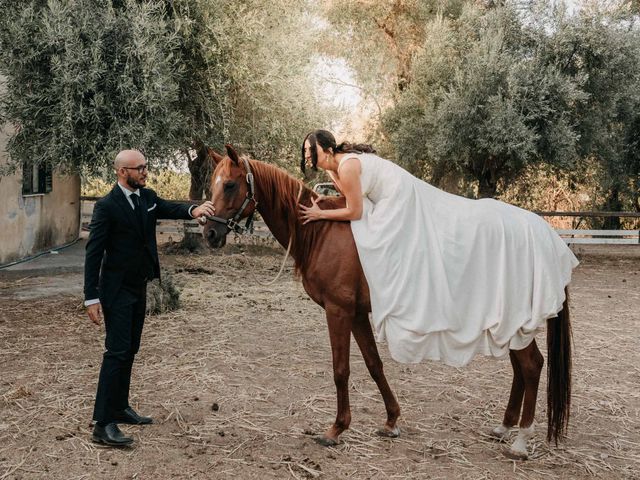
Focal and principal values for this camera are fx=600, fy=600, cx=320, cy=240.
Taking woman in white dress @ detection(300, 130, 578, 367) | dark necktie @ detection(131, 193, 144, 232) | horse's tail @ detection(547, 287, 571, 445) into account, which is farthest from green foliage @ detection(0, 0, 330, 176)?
horse's tail @ detection(547, 287, 571, 445)

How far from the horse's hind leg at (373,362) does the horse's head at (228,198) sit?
1149mm

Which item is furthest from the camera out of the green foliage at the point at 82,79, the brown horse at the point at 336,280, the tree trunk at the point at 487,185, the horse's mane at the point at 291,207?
the tree trunk at the point at 487,185

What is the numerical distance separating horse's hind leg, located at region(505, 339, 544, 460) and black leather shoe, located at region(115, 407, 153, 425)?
2.66 metres

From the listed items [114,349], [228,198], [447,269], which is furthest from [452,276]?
[114,349]

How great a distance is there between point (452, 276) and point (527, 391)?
1024mm

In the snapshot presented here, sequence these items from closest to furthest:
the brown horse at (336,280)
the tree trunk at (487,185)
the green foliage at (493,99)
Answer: the brown horse at (336,280), the green foliage at (493,99), the tree trunk at (487,185)

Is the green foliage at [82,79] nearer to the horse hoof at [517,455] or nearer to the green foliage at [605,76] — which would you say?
the horse hoof at [517,455]

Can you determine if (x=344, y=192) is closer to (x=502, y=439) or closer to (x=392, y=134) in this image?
(x=502, y=439)

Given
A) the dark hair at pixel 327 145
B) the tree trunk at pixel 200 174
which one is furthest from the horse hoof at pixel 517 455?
the tree trunk at pixel 200 174

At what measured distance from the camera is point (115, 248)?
417 centimetres

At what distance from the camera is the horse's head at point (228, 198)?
418cm

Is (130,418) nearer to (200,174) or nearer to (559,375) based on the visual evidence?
(559,375)

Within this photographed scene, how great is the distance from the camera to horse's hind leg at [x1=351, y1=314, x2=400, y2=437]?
14.4 feet

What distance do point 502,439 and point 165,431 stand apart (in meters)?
2.49
